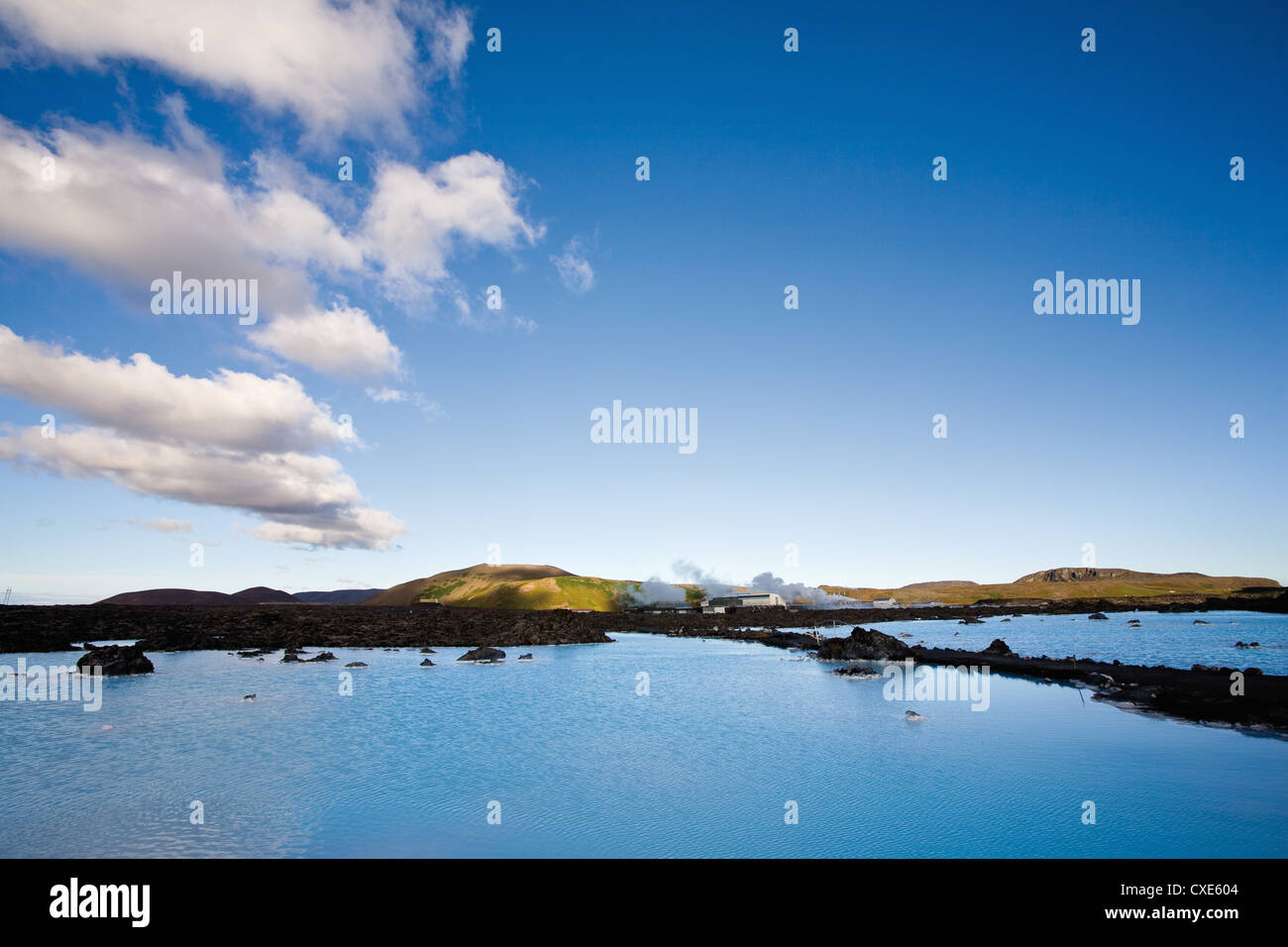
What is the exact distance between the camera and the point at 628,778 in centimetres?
1995

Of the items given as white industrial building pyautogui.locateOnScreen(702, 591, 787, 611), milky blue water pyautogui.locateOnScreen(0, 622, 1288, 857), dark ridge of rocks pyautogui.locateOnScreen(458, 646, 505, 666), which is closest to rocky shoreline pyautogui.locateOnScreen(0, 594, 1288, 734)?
dark ridge of rocks pyautogui.locateOnScreen(458, 646, 505, 666)

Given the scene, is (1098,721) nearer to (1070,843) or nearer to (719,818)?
(1070,843)

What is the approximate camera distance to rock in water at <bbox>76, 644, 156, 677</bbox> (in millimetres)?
40312

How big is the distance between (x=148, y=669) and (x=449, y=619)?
179ft

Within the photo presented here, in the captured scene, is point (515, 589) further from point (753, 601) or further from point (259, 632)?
point (259, 632)

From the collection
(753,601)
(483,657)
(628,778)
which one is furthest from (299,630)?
(753,601)

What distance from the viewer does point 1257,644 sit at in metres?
55.2

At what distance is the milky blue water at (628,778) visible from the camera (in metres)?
14.4

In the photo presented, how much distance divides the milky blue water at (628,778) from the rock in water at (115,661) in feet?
32.4

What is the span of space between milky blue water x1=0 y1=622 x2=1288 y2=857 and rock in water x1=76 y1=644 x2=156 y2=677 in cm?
987

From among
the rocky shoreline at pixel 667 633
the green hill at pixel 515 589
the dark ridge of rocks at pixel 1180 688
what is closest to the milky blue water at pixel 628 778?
the dark ridge of rocks at pixel 1180 688
